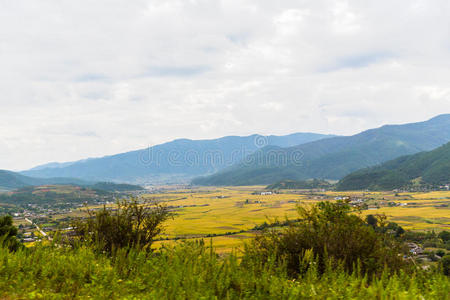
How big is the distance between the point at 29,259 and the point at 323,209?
11949 millimetres

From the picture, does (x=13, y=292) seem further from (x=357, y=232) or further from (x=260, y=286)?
(x=357, y=232)

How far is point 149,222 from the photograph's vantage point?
37.2ft

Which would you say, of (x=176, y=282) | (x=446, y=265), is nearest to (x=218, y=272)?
(x=176, y=282)

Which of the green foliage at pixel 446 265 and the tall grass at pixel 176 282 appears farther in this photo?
the green foliage at pixel 446 265

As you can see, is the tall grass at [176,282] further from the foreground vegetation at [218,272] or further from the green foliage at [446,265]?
the green foliage at [446,265]

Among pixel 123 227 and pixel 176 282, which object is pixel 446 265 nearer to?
pixel 123 227

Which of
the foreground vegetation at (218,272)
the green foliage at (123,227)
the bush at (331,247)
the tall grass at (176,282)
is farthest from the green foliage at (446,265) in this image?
the green foliage at (123,227)

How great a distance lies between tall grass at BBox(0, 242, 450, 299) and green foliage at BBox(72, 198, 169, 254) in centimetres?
312

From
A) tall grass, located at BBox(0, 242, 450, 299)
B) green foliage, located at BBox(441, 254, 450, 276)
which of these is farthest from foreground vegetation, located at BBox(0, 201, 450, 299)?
green foliage, located at BBox(441, 254, 450, 276)

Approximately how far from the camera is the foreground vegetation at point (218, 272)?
5.12 meters

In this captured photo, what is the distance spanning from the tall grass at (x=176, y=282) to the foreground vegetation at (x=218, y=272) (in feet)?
0.05

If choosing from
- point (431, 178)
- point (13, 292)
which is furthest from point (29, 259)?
point (431, 178)

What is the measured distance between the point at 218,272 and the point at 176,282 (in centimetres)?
122

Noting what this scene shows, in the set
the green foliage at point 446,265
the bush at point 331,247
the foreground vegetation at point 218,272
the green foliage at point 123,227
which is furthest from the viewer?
the green foliage at point 446,265
